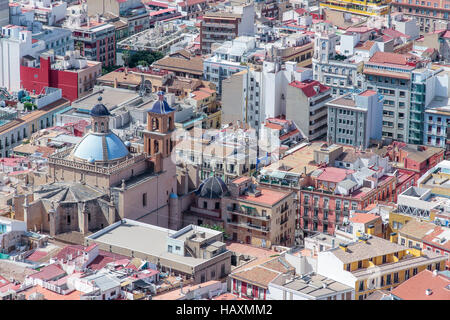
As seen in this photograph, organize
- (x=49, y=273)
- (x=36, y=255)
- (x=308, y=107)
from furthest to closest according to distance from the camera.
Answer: (x=308, y=107) → (x=36, y=255) → (x=49, y=273)

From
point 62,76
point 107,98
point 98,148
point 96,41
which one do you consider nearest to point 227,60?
point 107,98

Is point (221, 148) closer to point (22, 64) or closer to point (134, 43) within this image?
point (22, 64)

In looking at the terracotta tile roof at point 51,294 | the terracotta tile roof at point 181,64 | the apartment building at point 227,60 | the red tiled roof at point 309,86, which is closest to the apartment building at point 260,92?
the red tiled roof at point 309,86

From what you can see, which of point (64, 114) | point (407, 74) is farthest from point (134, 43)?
point (407, 74)

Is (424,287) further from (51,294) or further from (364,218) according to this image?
(51,294)

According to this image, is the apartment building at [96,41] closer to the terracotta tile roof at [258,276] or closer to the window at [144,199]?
the window at [144,199]

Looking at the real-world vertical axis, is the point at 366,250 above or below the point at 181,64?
below
